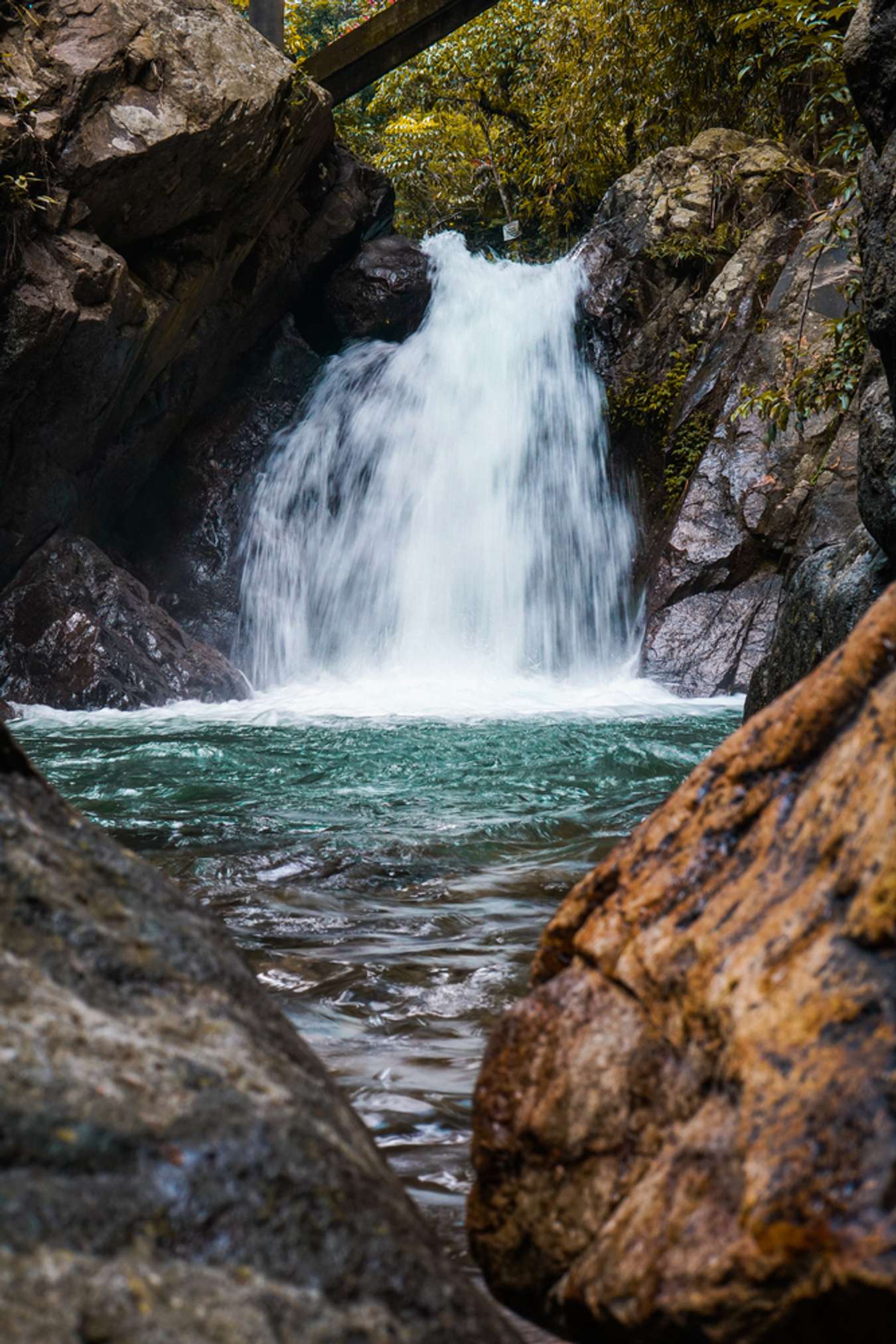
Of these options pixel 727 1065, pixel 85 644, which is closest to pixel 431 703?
pixel 85 644

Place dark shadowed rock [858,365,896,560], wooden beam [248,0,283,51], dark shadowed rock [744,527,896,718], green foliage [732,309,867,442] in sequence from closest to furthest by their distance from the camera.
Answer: dark shadowed rock [858,365,896,560] < dark shadowed rock [744,527,896,718] < green foliage [732,309,867,442] < wooden beam [248,0,283,51]

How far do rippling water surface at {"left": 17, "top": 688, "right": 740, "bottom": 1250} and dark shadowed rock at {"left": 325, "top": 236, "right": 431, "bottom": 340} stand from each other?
649cm

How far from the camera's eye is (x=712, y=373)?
11.1m

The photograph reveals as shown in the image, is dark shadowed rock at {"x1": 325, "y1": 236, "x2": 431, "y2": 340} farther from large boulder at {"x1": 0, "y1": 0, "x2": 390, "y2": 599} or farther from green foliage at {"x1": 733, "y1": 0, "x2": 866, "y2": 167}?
green foliage at {"x1": 733, "y1": 0, "x2": 866, "y2": 167}

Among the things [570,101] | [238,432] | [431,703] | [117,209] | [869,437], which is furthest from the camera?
[570,101]

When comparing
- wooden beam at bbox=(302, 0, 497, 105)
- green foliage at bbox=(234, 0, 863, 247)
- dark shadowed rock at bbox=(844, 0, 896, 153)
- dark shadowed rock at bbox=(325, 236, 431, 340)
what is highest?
green foliage at bbox=(234, 0, 863, 247)

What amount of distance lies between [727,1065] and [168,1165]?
698 mm

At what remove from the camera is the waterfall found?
461 inches

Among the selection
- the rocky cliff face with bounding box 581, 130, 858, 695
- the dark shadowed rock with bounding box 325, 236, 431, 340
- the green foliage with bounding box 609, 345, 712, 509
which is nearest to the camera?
the rocky cliff face with bounding box 581, 130, 858, 695

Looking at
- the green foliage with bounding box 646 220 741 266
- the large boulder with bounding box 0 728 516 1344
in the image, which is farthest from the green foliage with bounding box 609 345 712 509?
the large boulder with bounding box 0 728 516 1344

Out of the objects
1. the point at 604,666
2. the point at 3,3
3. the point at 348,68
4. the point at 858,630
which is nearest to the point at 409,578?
the point at 604,666

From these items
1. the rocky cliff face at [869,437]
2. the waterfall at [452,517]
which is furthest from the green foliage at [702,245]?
the rocky cliff face at [869,437]

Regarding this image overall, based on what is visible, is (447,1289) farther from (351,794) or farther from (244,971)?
(351,794)

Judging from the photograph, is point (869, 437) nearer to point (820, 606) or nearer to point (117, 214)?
point (820, 606)
